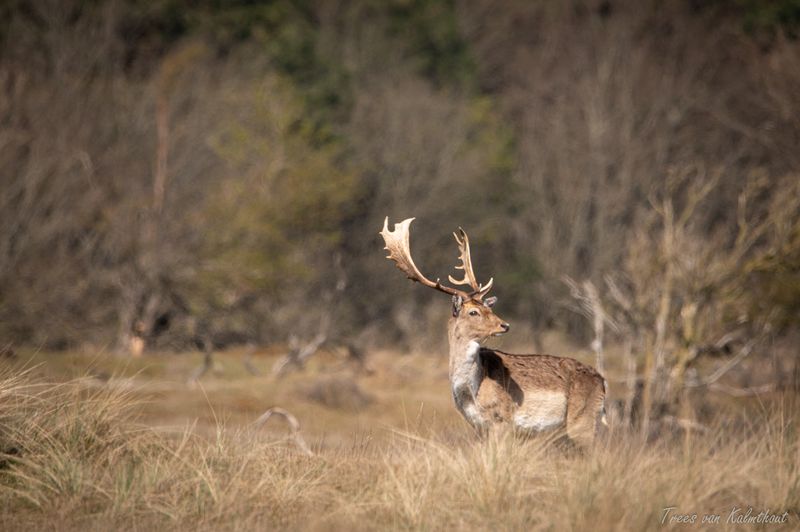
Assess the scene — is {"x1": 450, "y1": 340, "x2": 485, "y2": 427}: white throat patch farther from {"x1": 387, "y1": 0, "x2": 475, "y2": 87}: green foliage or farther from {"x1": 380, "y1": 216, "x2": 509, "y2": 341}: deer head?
{"x1": 387, "y1": 0, "x2": 475, "y2": 87}: green foliage

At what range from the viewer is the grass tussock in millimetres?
7418

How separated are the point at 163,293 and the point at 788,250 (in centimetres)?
1395

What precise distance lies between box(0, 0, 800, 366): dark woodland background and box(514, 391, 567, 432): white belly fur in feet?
15.6

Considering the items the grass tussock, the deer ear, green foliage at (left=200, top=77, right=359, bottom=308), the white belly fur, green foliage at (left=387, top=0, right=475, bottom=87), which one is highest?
green foliage at (left=387, top=0, right=475, bottom=87)

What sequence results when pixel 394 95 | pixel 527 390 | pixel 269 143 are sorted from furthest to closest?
1. pixel 394 95
2. pixel 269 143
3. pixel 527 390

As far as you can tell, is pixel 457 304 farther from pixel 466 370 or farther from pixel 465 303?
pixel 466 370

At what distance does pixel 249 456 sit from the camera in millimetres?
8266

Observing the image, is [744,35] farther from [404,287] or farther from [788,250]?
[788,250]

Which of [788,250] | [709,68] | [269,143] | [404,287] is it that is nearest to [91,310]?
[269,143]

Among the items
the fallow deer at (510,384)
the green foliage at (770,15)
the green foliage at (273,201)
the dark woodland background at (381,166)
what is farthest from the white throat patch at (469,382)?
the green foliage at (770,15)

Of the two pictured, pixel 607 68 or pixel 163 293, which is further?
pixel 607 68

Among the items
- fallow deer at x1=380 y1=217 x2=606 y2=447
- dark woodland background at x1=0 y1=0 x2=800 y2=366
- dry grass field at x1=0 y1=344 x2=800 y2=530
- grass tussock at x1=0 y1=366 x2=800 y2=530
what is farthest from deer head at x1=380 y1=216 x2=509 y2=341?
dark woodland background at x1=0 y1=0 x2=800 y2=366

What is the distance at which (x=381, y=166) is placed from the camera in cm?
3259

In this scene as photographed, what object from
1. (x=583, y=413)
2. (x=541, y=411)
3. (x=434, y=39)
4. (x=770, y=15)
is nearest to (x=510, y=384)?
(x=541, y=411)
